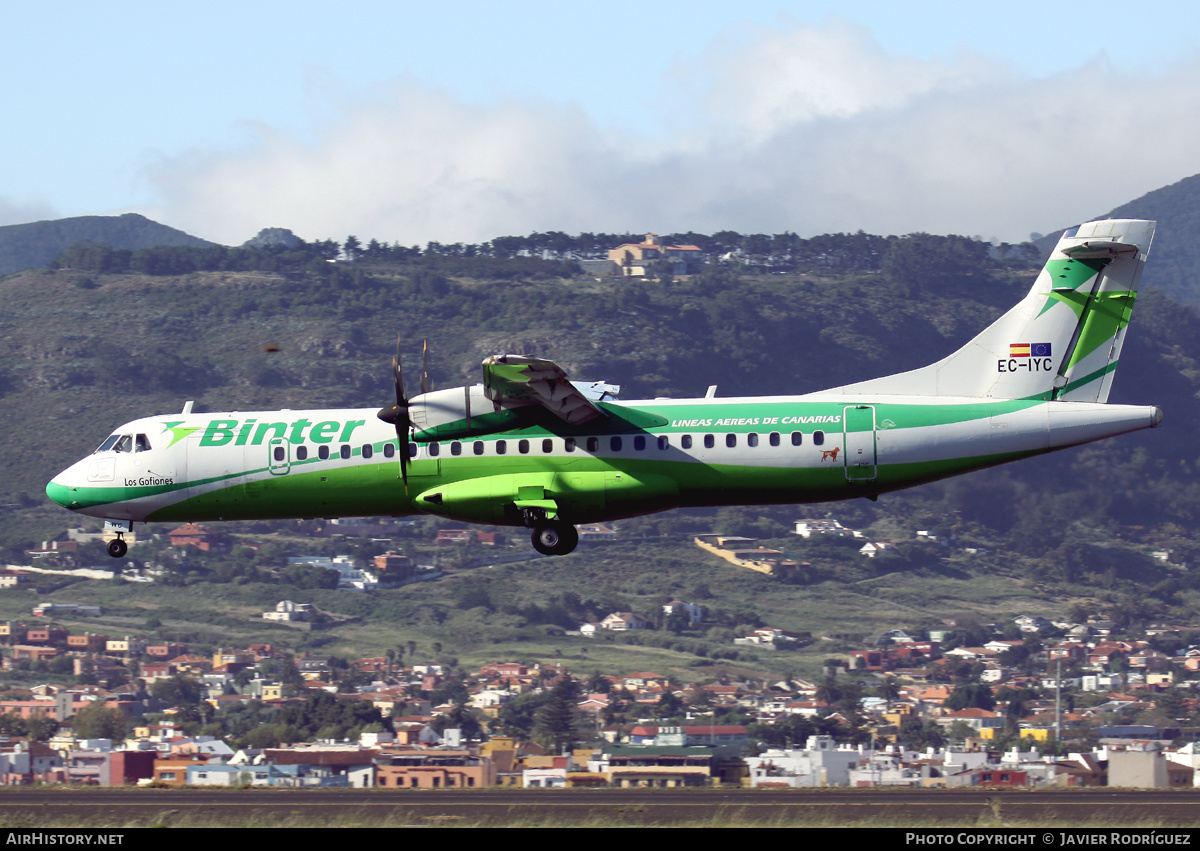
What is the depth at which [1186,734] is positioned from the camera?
10469cm

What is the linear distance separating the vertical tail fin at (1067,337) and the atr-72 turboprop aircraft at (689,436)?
33 millimetres

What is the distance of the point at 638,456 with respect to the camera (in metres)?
36.3

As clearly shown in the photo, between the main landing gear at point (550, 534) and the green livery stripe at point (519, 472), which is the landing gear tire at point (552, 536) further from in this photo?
the green livery stripe at point (519, 472)

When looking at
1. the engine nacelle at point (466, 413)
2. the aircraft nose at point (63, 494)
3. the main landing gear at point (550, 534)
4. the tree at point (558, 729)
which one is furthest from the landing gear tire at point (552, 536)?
the tree at point (558, 729)

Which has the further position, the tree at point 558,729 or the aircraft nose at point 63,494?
the tree at point 558,729

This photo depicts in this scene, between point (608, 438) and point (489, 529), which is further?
point (489, 529)

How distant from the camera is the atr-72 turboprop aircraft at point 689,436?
35.8 metres

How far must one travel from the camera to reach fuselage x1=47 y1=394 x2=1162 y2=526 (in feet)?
117

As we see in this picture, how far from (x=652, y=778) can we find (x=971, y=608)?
11987 centimetres

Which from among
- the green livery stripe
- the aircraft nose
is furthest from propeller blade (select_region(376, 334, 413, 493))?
the aircraft nose
